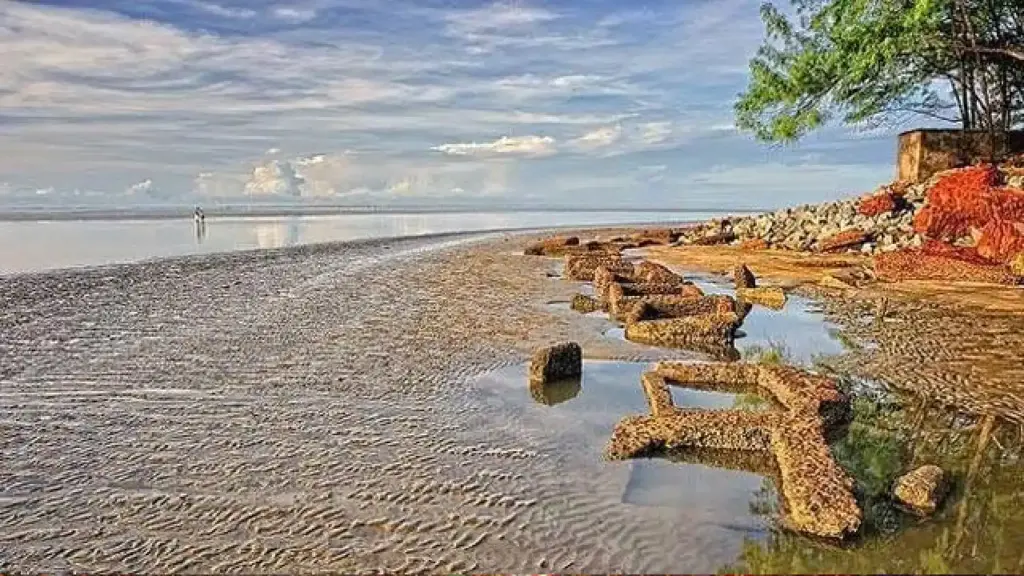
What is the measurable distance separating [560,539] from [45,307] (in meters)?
9.26

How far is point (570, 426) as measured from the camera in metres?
5.25

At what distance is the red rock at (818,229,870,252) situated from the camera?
16.4 metres

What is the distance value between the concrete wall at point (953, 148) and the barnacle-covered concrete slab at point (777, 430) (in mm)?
17343

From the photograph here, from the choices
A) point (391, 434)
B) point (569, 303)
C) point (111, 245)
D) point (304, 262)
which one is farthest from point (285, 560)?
point (111, 245)

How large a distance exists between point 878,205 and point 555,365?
14.1 meters

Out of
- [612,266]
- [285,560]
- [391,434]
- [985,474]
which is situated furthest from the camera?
[612,266]

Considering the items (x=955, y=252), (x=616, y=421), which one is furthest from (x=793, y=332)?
(x=955, y=252)

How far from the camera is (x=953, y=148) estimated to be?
20.8 metres

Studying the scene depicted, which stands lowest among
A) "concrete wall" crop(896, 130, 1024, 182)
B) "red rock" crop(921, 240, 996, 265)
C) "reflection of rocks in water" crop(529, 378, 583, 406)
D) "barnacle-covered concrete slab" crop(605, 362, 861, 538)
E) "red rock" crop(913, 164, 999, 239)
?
"reflection of rocks in water" crop(529, 378, 583, 406)

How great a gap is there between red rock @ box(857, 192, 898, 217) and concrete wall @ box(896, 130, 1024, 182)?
294cm

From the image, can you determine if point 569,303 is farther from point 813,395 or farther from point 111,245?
point 111,245

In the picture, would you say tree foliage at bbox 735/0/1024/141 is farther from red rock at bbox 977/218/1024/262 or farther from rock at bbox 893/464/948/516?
rock at bbox 893/464/948/516

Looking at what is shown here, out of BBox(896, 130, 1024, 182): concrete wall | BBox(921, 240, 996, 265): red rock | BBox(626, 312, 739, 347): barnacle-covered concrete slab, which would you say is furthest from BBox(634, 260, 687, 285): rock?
BBox(896, 130, 1024, 182): concrete wall

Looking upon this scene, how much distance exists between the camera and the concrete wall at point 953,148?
2075cm
